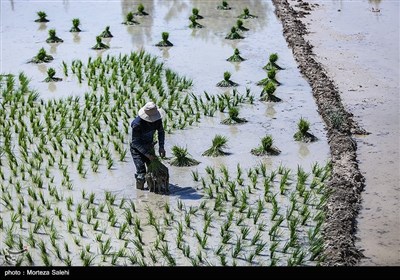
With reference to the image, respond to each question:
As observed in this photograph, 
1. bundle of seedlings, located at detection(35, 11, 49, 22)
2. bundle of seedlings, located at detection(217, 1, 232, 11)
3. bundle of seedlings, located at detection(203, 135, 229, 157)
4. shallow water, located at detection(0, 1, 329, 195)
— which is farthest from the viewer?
bundle of seedlings, located at detection(217, 1, 232, 11)

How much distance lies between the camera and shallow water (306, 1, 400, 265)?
27.9ft

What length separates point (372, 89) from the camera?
45.0 feet

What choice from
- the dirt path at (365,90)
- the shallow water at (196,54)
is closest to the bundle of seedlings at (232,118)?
the shallow water at (196,54)

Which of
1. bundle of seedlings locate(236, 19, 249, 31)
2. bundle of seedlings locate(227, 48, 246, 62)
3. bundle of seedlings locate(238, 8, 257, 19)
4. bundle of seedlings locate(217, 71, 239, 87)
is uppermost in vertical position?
bundle of seedlings locate(238, 8, 257, 19)

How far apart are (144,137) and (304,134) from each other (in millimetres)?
2883

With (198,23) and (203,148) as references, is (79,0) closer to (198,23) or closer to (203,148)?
(198,23)

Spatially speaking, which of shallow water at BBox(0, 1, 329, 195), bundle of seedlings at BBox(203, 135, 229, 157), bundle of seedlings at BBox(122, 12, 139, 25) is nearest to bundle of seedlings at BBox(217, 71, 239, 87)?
shallow water at BBox(0, 1, 329, 195)

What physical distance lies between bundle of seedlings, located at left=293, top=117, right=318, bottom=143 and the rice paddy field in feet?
0.06

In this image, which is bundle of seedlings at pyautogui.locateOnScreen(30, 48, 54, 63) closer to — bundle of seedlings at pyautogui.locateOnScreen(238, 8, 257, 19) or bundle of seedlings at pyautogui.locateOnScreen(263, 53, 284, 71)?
bundle of seedlings at pyautogui.locateOnScreen(263, 53, 284, 71)

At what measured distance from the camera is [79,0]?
73.2 ft

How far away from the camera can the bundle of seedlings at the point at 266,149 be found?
10.6 metres

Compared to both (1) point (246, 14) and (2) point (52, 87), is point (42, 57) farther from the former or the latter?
(1) point (246, 14)
